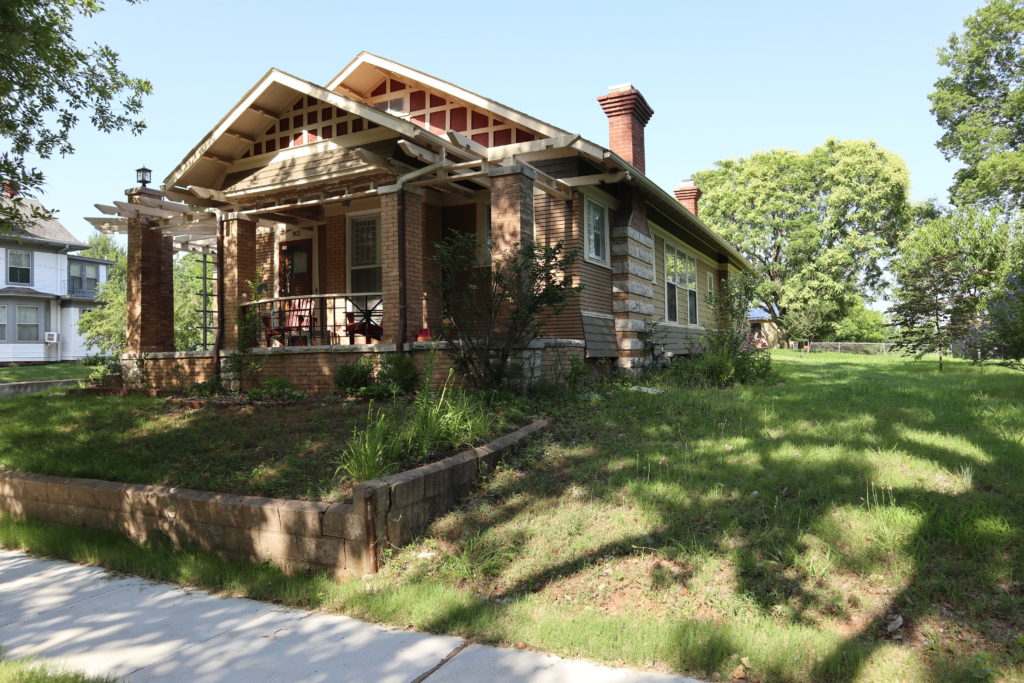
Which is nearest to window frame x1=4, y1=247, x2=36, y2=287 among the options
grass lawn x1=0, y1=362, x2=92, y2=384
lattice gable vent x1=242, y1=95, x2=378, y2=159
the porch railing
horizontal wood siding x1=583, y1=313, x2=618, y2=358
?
grass lawn x1=0, y1=362, x2=92, y2=384

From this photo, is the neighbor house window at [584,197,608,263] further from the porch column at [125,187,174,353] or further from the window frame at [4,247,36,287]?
the window frame at [4,247,36,287]

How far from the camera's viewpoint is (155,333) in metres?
12.3

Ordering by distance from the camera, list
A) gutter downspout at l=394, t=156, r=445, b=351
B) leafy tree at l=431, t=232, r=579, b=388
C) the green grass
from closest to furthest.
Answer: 1. the green grass
2. leafy tree at l=431, t=232, r=579, b=388
3. gutter downspout at l=394, t=156, r=445, b=351

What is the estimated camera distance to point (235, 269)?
11.0 metres

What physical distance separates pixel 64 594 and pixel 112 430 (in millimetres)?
3779

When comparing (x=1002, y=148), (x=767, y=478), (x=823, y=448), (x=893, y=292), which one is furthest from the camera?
(x=1002, y=148)

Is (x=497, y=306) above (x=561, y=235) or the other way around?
the other way around

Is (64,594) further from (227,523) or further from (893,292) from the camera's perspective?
(893,292)

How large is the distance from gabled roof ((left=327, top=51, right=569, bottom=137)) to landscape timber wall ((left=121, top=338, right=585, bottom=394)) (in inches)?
137

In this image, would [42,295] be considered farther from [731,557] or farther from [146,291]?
[731,557]

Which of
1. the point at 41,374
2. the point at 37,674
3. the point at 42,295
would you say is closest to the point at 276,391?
the point at 37,674

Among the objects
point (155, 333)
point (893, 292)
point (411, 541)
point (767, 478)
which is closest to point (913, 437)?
point (767, 478)

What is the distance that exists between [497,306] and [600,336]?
3538 millimetres

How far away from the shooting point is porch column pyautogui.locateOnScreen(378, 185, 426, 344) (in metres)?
9.37
